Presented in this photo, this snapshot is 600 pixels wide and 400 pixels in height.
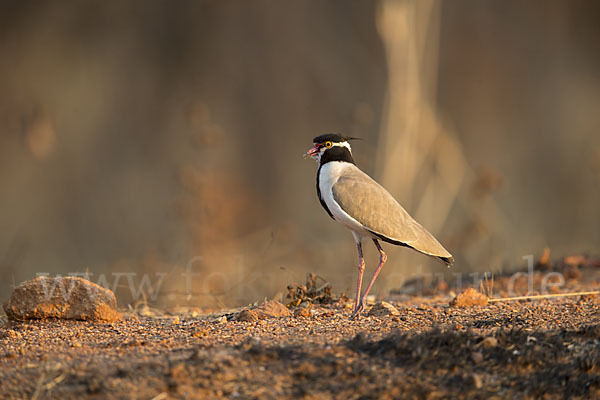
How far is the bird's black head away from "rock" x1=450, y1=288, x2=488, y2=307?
1.34m

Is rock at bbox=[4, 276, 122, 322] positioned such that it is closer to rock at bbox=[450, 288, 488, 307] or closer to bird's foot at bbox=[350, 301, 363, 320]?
bird's foot at bbox=[350, 301, 363, 320]

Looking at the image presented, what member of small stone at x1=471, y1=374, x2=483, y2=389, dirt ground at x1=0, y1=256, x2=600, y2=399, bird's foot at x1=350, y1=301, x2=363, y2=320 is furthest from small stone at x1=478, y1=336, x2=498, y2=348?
bird's foot at x1=350, y1=301, x2=363, y2=320

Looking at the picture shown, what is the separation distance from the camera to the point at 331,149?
18.7 ft

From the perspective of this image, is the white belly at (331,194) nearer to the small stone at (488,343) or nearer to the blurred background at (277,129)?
the small stone at (488,343)

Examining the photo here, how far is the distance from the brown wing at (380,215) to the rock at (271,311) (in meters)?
0.88

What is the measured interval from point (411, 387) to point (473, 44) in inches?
531

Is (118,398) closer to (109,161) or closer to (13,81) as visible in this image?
(109,161)

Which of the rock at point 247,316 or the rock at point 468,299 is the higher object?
the rock at point 468,299

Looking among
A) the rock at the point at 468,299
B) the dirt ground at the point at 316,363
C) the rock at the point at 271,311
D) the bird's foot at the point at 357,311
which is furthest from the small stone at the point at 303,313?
the rock at the point at 468,299

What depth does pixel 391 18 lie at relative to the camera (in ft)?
27.3

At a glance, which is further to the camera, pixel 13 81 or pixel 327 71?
pixel 327 71

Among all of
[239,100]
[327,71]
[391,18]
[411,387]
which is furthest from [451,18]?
[411,387]

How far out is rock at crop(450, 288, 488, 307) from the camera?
5.41m

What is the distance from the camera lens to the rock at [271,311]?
4.75 metres
